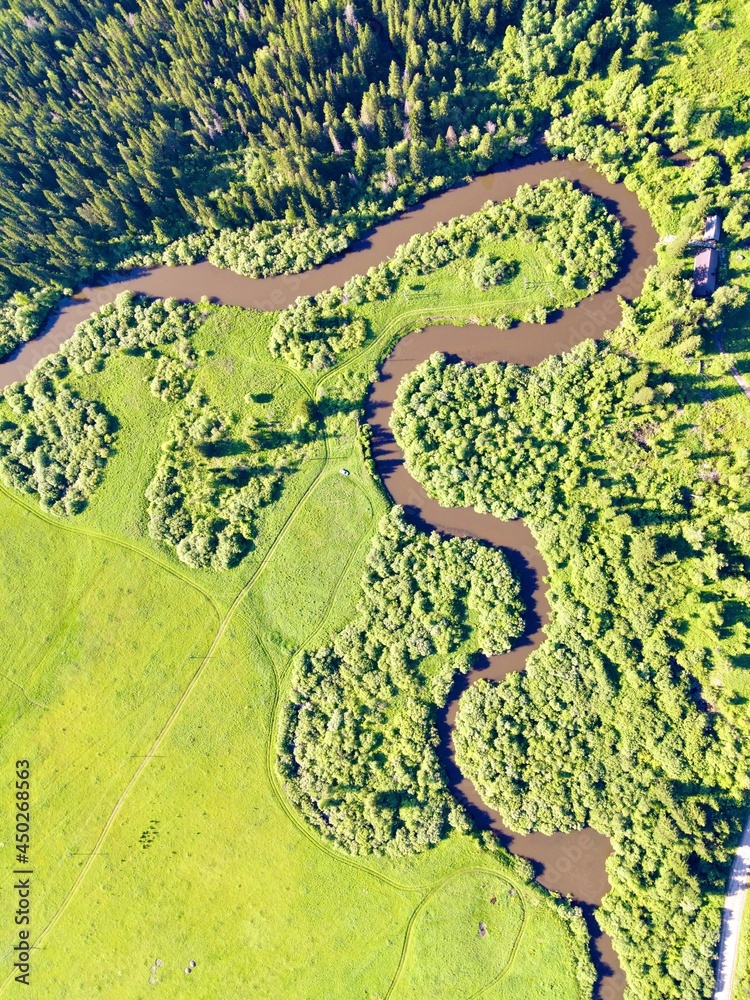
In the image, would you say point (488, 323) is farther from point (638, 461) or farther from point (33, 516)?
point (33, 516)

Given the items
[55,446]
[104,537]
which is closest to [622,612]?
[104,537]

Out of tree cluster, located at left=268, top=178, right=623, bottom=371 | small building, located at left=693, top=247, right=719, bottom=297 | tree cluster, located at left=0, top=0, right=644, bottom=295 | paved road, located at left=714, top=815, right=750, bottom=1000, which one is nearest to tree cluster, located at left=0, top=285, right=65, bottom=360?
tree cluster, located at left=0, top=0, right=644, bottom=295

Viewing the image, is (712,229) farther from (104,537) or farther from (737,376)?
(104,537)

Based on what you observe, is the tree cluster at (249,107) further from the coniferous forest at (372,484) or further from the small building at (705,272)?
the small building at (705,272)

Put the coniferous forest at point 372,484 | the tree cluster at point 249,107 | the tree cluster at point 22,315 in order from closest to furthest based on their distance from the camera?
1. the coniferous forest at point 372,484
2. the tree cluster at point 249,107
3. the tree cluster at point 22,315

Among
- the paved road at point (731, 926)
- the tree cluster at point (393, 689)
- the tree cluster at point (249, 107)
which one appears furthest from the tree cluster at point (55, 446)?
the paved road at point (731, 926)
